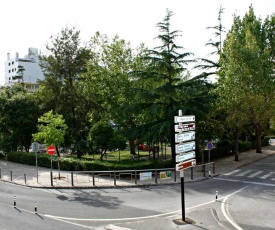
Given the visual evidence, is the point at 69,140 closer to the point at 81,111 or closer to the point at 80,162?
the point at 81,111

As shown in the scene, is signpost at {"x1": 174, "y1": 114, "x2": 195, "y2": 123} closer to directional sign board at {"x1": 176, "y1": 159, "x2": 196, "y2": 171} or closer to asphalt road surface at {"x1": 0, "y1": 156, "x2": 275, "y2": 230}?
directional sign board at {"x1": 176, "y1": 159, "x2": 196, "y2": 171}

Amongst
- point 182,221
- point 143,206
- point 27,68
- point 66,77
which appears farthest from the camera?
point 27,68

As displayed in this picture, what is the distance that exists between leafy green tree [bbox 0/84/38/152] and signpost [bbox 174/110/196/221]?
928 inches

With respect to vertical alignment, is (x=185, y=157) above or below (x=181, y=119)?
below

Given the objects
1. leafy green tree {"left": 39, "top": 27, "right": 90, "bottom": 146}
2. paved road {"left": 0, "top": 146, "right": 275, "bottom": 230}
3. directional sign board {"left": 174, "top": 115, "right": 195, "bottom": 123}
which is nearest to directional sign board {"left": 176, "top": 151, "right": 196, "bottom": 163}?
directional sign board {"left": 174, "top": 115, "right": 195, "bottom": 123}

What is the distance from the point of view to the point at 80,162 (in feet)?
78.1

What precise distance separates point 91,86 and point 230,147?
17231 millimetres

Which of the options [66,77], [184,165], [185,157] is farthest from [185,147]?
[66,77]

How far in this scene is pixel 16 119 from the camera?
31828mm

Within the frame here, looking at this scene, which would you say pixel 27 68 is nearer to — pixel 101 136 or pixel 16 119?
pixel 16 119

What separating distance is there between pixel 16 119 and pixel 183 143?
24551 mm

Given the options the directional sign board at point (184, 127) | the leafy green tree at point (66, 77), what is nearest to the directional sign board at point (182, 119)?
the directional sign board at point (184, 127)

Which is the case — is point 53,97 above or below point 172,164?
above

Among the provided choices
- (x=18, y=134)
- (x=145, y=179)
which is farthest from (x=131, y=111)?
(x=18, y=134)
